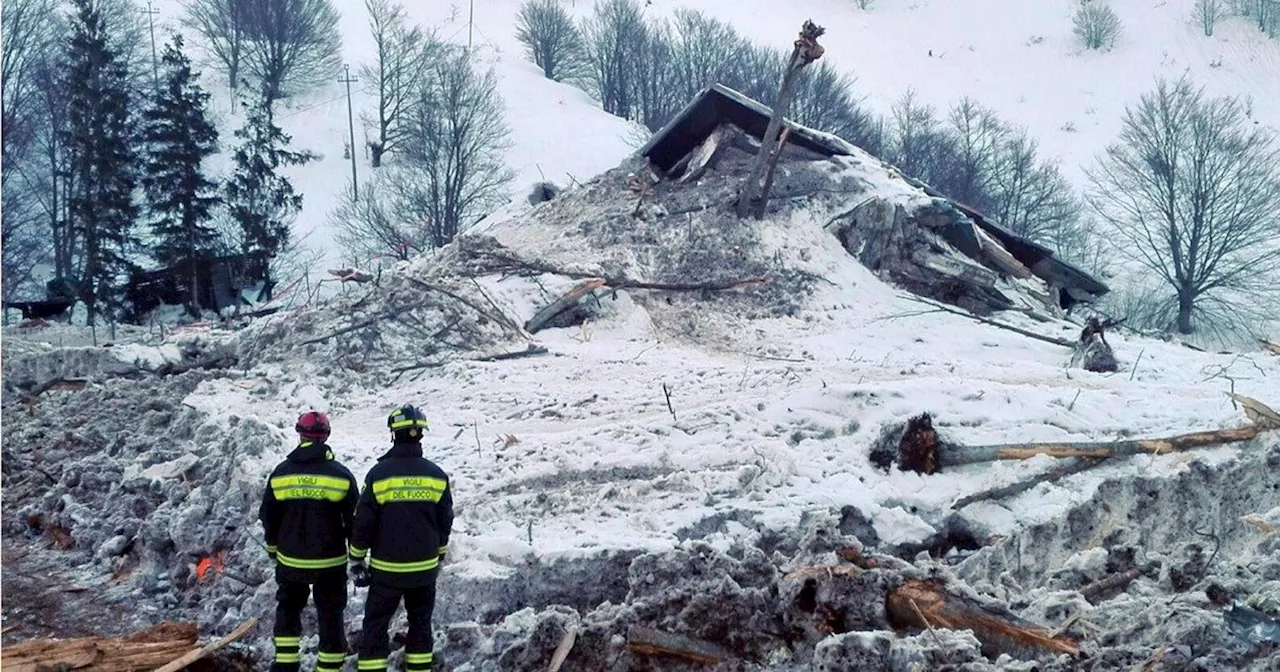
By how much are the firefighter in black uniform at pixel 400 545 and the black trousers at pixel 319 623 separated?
26 centimetres

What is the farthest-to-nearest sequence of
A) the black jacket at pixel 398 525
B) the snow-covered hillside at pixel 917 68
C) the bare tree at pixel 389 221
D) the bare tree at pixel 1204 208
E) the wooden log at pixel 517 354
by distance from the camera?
1. the snow-covered hillside at pixel 917 68
2. the bare tree at pixel 389 221
3. the bare tree at pixel 1204 208
4. the wooden log at pixel 517 354
5. the black jacket at pixel 398 525

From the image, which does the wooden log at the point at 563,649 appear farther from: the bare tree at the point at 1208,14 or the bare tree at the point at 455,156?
the bare tree at the point at 1208,14

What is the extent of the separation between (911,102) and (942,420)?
4048cm

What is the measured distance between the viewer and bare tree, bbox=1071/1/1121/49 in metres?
51.2

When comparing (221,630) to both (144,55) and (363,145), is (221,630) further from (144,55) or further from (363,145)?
(144,55)

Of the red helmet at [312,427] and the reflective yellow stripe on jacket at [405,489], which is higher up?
the red helmet at [312,427]

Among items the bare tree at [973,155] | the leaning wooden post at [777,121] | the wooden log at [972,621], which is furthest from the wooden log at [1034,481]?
the bare tree at [973,155]

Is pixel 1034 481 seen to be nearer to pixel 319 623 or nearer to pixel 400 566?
pixel 400 566

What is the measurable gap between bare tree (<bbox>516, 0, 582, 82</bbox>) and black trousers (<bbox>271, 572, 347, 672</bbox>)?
46.8 meters

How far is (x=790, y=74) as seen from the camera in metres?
15.9

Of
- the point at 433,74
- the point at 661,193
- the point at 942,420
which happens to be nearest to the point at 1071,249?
the point at 661,193

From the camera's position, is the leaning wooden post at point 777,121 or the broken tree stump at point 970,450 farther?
the leaning wooden post at point 777,121

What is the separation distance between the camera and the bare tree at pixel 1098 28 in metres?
51.2

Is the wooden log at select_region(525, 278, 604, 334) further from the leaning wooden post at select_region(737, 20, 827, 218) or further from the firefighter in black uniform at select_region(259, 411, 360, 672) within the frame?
the firefighter in black uniform at select_region(259, 411, 360, 672)
